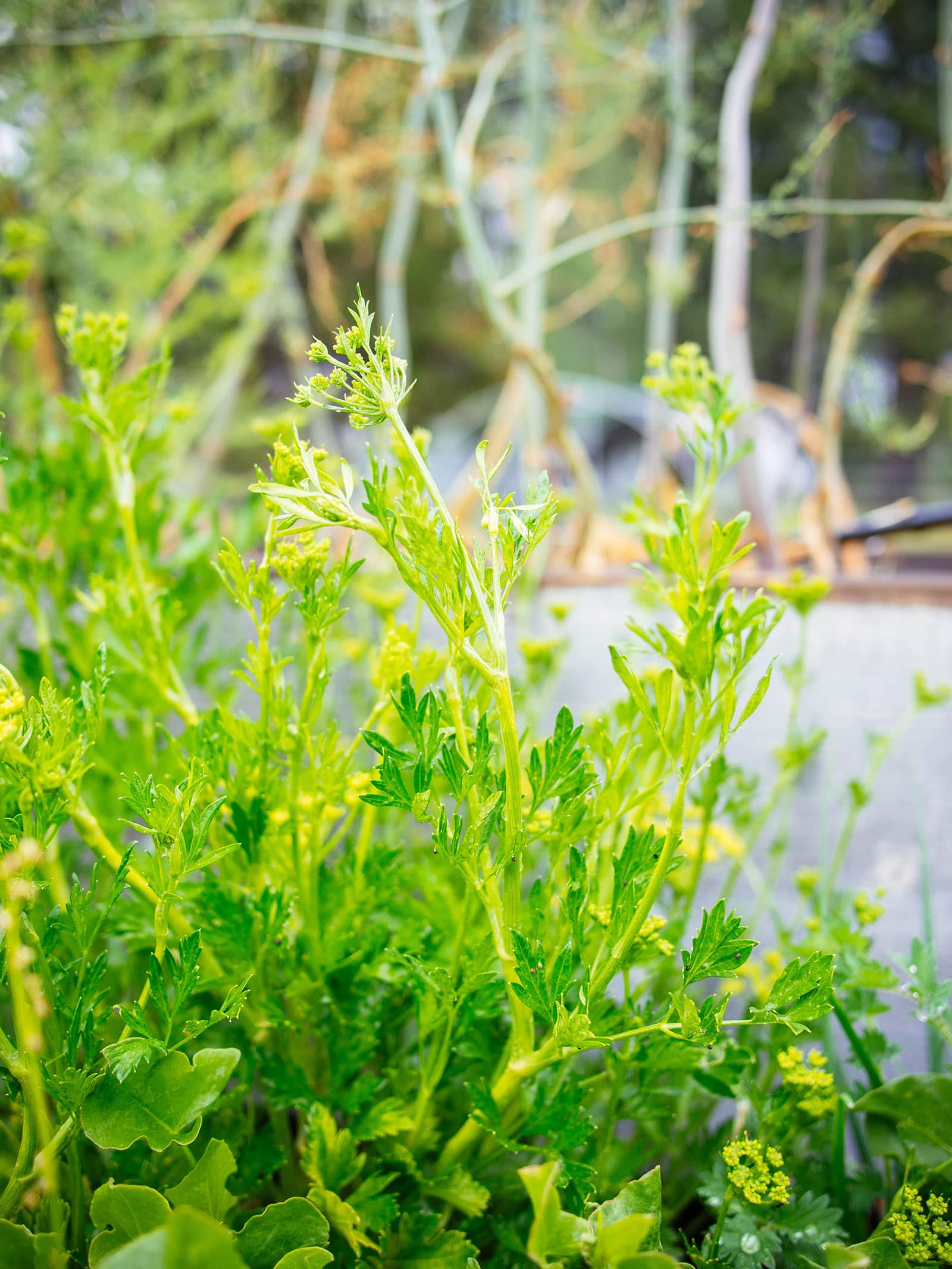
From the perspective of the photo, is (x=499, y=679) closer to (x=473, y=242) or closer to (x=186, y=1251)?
(x=186, y=1251)

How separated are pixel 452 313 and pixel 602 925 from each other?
4392 millimetres

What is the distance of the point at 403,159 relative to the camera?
59.3 inches

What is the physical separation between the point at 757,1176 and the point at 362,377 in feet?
0.99

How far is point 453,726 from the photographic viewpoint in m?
0.29

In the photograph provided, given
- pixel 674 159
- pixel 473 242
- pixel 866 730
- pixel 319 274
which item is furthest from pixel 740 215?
pixel 319 274

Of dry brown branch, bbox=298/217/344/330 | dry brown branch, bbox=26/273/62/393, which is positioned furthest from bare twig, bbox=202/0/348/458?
dry brown branch, bbox=26/273/62/393

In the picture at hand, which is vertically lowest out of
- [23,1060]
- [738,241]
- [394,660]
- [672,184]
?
[23,1060]

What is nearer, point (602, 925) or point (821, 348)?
point (602, 925)

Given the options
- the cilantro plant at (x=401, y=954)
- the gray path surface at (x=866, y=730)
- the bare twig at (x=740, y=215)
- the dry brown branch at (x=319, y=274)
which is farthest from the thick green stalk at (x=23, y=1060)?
the dry brown branch at (x=319, y=274)

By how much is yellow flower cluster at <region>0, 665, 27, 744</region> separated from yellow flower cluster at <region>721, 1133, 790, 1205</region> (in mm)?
264

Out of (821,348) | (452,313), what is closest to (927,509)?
(821,348)

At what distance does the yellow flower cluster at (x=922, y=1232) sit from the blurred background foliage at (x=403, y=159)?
42 cm

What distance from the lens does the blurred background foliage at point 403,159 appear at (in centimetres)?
125

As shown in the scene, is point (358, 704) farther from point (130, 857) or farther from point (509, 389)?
point (509, 389)
